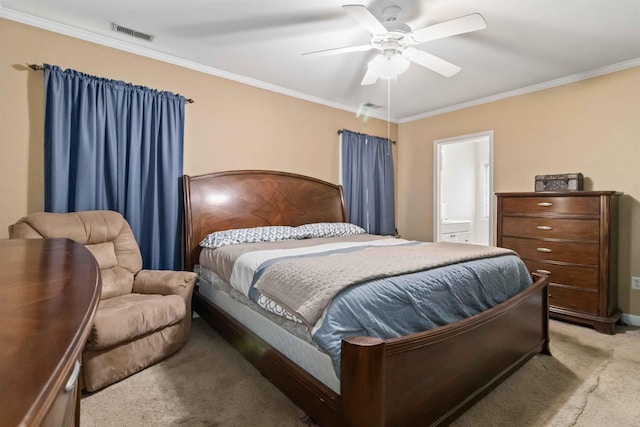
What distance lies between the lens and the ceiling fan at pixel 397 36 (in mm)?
1854

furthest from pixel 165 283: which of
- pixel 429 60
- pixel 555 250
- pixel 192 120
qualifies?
pixel 555 250

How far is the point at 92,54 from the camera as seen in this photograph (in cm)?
263

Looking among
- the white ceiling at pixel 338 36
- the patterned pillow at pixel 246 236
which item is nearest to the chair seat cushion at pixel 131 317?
the patterned pillow at pixel 246 236

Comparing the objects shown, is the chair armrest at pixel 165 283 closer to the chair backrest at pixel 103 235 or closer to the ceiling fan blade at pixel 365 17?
the chair backrest at pixel 103 235

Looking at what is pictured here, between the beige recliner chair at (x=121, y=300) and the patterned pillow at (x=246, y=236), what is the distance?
45 centimetres

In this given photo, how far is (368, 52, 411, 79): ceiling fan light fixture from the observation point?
2.27 meters

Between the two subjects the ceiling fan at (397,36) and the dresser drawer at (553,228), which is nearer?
the ceiling fan at (397,36)

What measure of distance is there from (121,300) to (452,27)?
281cm

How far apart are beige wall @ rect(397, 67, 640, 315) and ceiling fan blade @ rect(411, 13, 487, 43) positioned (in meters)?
2.20

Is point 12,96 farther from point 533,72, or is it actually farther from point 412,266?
point 533,72

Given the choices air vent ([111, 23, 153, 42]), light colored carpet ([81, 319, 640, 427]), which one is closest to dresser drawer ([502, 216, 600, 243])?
light colored carpet ([81, 319, 640, 427])

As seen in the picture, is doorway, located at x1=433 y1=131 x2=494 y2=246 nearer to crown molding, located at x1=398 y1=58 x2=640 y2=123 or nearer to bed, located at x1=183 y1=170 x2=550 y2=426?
crown molding, located at x1=398 y1=58 x2=640 y2=123

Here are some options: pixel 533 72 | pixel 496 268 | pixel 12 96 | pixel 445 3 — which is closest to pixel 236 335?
pixel 496 268

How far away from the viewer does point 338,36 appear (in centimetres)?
259
